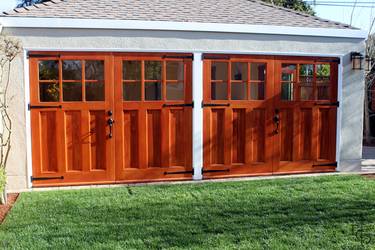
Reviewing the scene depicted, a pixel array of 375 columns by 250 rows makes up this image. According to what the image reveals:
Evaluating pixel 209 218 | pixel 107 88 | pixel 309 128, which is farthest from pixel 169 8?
pixel 209 218

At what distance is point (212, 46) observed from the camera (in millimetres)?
7293

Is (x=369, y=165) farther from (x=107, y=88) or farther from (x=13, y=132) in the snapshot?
(x=13, y=132)

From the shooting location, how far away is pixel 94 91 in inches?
271

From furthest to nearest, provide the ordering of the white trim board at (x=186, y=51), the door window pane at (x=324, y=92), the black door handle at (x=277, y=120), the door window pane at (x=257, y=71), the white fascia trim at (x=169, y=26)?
the door window pane at (x=324, y=92) → the black door handle at (x=277, y=120) → the door window pane at (x=257, y=71) → the white trim board at (x=186, y=51) → the white fascia trim at (x=169, y=26)

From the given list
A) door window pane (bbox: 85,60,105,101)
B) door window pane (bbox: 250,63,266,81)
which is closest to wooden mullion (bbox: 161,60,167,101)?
door window pane (bbox: 85,60,105,101)

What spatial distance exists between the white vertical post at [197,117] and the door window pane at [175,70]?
228 mm

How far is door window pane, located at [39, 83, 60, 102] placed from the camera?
22.1ft

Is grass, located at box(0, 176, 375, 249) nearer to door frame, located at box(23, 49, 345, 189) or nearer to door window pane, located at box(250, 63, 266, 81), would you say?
door frame, located at box(23, 49, 345, 189)

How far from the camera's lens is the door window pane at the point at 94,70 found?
22.5ft

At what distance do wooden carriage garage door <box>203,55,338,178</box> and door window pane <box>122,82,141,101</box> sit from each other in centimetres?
119

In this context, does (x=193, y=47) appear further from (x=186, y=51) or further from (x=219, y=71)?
(x=219, y=71)

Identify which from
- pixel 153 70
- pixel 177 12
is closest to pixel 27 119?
pixel 153 70

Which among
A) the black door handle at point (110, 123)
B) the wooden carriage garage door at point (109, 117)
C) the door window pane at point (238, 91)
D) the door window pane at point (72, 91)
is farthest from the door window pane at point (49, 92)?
the door window pane at point (238, 91)

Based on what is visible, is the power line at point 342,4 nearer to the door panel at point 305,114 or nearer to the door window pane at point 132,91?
the door panel at point 305,114
